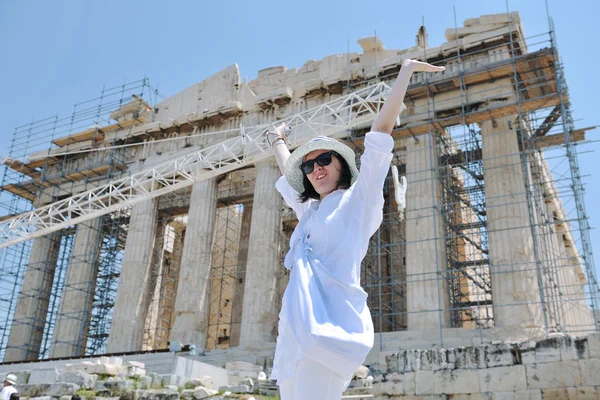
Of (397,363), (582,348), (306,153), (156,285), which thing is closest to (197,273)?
(156,285)

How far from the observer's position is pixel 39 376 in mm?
14852

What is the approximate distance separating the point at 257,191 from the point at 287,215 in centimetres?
502

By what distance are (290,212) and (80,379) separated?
49.7ft

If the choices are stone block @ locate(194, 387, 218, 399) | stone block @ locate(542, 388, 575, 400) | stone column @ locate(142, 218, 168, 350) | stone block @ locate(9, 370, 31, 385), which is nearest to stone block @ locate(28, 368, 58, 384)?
stone block @ locate(9, 370, 31, 385)

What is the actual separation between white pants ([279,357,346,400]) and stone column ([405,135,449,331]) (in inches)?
638

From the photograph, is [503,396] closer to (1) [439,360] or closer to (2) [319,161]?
(1) [439,360]

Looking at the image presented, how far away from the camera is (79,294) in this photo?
2575 cm

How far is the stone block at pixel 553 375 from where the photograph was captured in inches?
320

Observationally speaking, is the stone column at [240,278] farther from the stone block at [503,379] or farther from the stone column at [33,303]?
the stone block at [503,379]

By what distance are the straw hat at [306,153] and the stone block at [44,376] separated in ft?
41.5

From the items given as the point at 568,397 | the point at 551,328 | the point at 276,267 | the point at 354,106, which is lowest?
the point at 568,397

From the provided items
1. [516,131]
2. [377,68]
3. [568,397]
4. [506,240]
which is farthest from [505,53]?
[568,397]

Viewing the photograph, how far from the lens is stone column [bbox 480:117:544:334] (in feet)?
57.9

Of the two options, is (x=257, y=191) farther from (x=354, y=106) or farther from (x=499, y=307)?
(x=499, y=307)
